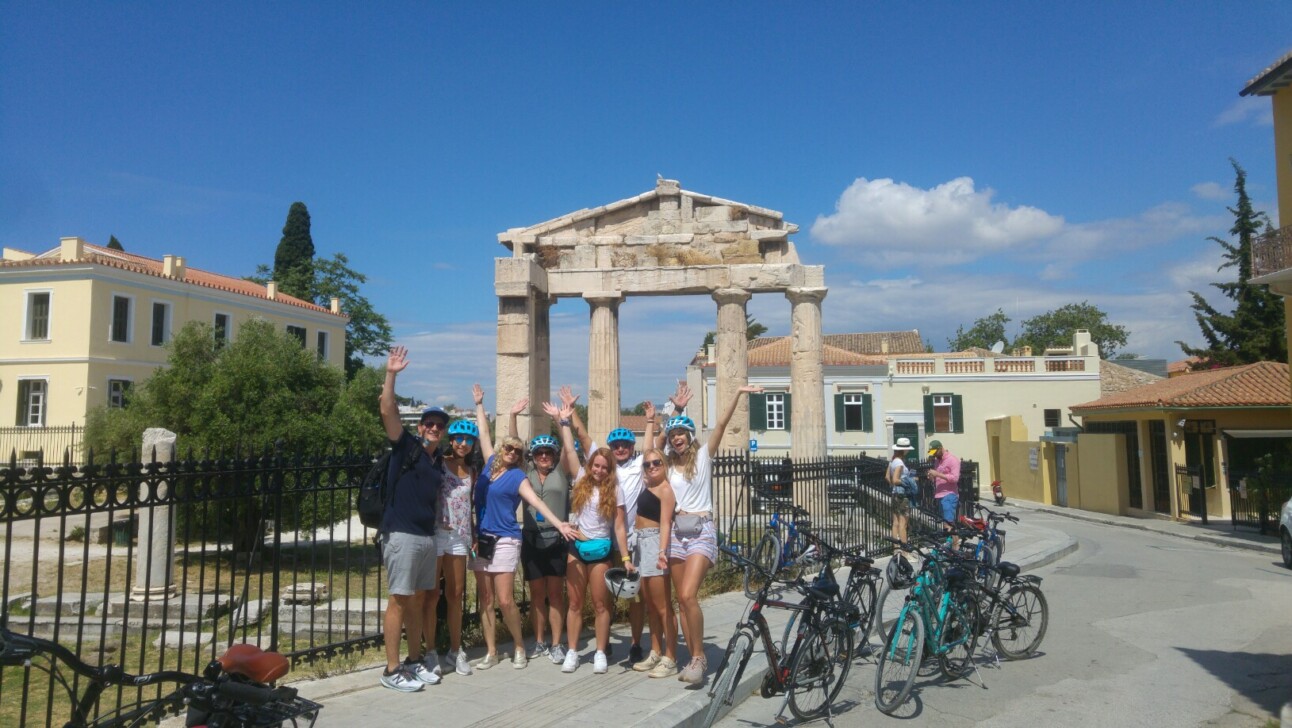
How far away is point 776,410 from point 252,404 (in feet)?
77.6

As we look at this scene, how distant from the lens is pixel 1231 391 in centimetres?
2170

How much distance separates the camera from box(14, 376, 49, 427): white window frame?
95.7ft

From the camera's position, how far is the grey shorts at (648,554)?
5.98 m

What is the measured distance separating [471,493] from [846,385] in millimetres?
29660

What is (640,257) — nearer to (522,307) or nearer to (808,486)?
(522,307)

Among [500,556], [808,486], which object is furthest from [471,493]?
[808,486]

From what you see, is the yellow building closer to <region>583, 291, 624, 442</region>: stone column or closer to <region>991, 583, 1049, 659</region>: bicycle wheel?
<region>583, 291, 624, 442</region>: stone column

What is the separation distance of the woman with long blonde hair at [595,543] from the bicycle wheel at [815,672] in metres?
1.45

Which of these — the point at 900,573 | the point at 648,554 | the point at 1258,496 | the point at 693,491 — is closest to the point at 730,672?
the point at 648,554

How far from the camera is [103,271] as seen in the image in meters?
28.9

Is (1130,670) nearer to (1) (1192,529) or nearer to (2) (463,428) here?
(2) (463,428)

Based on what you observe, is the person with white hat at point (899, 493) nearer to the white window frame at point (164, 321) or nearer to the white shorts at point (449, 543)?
the white shorts at point (449, 543)

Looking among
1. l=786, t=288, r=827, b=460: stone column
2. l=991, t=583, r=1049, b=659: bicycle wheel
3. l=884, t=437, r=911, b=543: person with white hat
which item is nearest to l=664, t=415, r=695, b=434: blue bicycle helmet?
l=991, t=583, r=1049, b=659: bicycle wheel

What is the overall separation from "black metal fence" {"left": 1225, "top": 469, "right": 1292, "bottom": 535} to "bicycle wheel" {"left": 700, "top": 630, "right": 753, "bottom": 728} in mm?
17716
